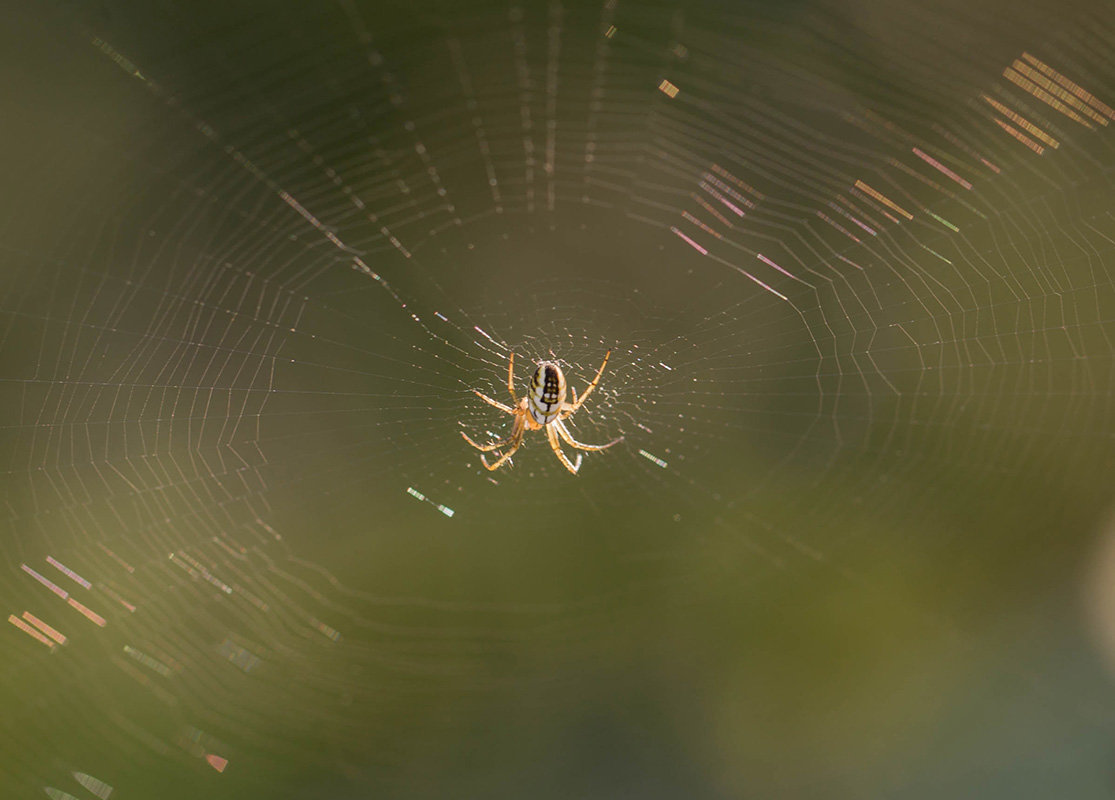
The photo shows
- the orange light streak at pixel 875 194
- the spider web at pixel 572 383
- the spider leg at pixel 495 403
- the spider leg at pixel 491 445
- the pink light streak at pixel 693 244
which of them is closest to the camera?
the spider leg at pixel 495 403

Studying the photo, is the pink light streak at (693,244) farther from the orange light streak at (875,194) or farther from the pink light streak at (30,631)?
the pink light streak at (30,631)

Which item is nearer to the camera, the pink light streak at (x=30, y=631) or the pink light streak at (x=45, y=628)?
the pink light streak at (x=30, y=631)

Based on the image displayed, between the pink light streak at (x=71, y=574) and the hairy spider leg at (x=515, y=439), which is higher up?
the hairy spider leg at (x=515, y=439)

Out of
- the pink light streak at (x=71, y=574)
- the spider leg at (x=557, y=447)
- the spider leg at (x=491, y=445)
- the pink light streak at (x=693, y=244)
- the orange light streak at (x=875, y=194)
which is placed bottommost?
the pink light streak at (x=71, y=574)

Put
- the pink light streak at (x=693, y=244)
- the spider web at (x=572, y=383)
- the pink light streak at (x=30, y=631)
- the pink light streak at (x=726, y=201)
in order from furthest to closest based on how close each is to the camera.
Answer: the pink light streak at (x=693, y=244) < the pink light streak at (x=726, y=201) < the spider web at (x=572, y=383) < the pink light streak at (x=30, y=631)

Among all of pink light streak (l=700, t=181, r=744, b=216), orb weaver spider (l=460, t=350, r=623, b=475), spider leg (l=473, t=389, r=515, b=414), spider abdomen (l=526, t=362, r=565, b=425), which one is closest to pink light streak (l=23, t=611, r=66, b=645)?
orb weaver spider (l=460, t=350, r=623, b=475)

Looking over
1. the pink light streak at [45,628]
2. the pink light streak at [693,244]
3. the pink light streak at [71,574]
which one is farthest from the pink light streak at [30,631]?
the pink light streak at [693,244]

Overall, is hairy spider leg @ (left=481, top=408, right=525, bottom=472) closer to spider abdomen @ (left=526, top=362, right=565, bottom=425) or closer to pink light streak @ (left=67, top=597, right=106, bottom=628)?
spider abdomen @ (left=526, top=362, right=565, bottom=425)
